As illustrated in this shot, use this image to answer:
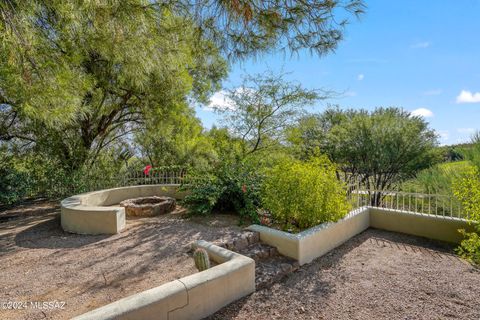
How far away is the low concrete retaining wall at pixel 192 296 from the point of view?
6.72ft

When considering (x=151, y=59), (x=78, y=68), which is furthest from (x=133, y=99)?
(x=151, y=59)

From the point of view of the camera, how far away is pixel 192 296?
242 centimetres

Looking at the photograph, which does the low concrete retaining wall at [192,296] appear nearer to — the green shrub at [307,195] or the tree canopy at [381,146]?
the green shrub at [307,195]

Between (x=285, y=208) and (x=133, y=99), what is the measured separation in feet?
19.5

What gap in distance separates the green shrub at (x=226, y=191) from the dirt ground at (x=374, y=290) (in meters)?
2.00

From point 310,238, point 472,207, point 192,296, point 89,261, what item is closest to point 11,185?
point 89,261

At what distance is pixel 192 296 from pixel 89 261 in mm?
2092

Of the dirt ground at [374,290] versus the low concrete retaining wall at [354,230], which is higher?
the low concrete retaining wall at [354,230]

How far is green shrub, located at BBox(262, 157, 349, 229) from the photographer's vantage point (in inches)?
172

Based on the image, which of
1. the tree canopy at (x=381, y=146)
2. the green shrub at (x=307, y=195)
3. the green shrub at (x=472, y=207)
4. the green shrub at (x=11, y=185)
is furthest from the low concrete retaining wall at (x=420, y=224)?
the green shrub at (x=11, y=185)

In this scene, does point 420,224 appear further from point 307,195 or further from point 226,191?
point 226,191

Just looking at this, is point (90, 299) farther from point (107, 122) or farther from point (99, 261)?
point (107, 122)

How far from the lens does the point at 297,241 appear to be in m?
3.77

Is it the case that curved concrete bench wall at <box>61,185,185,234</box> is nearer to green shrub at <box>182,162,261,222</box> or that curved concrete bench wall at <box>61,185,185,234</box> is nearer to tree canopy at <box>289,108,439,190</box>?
green shrub at <box>182,162,261,222</box>
